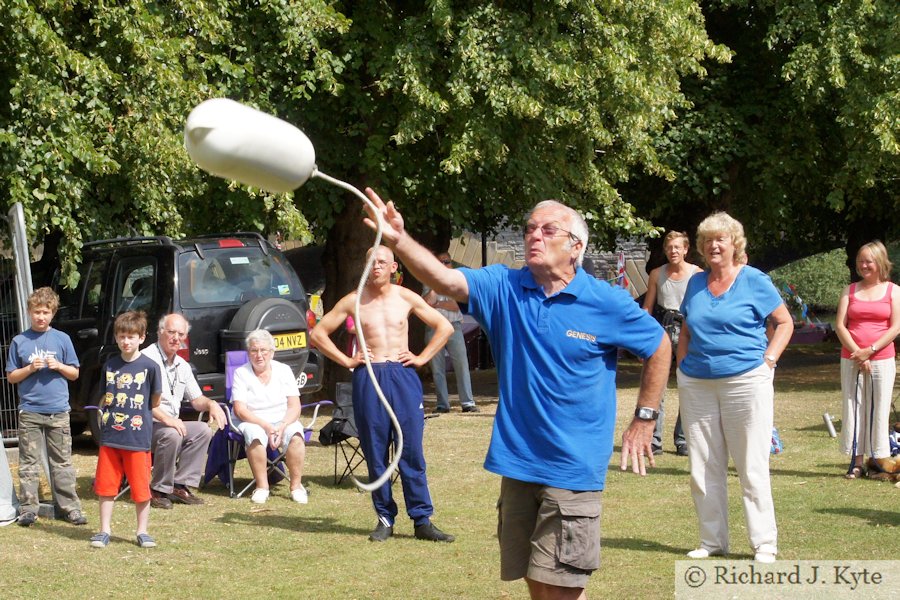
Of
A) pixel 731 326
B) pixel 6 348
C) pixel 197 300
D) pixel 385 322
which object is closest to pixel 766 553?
pixel 731 326

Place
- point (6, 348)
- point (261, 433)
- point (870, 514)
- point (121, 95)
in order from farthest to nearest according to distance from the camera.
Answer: point (121, 95) < point (6, 348) < point (261, 433) < point (870, 514)

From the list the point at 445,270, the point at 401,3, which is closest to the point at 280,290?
the point at 401,3

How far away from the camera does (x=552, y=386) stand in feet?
15.4

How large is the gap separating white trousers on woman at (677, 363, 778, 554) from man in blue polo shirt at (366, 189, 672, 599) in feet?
7.01

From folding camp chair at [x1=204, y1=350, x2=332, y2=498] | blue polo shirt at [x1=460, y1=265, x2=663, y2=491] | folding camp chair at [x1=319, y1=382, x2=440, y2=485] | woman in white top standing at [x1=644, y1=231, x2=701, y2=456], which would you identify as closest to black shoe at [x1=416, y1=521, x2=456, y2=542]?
folding camp chair at [x1=319, y1=382, x2=440, y2=485]

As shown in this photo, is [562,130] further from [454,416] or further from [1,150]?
[1,150]

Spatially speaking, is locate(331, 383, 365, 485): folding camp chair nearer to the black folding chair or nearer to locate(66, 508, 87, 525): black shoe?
the black folding chair

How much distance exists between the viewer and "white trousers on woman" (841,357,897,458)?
377 inches

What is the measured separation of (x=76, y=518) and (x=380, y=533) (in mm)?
2294

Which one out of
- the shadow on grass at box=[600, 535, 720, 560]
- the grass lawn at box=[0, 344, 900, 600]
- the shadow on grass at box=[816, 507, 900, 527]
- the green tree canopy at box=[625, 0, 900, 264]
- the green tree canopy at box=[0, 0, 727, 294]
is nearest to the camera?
the grass lawn at box=[0, 344, 900, 600]

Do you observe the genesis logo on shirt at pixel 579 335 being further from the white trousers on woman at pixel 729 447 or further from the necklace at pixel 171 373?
the necklace at pixel 171 373

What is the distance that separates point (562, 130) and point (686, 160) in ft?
15.6

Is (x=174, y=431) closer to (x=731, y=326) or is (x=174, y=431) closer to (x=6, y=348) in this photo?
(x=6, y=348)

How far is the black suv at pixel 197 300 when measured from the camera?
464 inches
